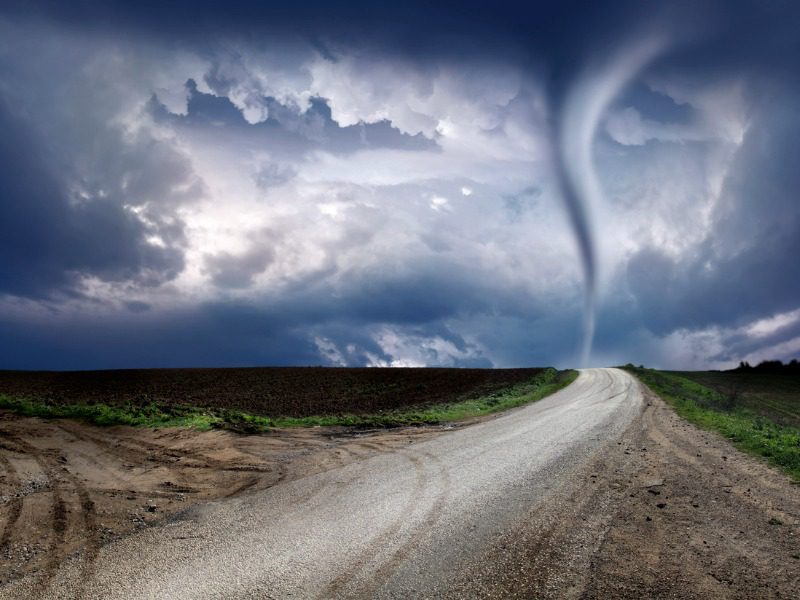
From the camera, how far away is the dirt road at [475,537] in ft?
17.6

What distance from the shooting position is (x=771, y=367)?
84938 millimetres

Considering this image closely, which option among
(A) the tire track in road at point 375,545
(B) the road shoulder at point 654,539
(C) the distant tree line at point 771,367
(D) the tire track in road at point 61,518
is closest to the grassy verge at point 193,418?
(D) the tire track in road at point 61,518

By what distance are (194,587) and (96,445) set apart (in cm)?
1196

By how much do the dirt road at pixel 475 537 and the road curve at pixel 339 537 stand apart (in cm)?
3

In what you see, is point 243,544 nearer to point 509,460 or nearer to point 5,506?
point 5,506

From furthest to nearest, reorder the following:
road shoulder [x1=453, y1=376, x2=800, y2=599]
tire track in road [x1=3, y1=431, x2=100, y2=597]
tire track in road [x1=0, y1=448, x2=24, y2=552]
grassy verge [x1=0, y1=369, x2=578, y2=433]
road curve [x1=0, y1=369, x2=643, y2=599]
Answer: grassy verge [x1=0, y1=369, x2=578, y2=433] → tire track in road [x1=0, y1=448, x2=24, y2=552] → tire track in road [x1=3, y1=431, x2=100, y2=597] → road curve [x1=0, y1=369, x2=643, y2=599] → road shoulder [x1=453, y1=376, x2=800, y2=599]

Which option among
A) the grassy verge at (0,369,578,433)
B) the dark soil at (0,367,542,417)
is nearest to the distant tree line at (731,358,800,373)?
the dark soil at (0,367,542,417)

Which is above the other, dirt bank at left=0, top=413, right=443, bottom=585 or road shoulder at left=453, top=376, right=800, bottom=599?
road shoulder at left=453, top=376, right=800, bottom=599

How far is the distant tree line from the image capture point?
268ft

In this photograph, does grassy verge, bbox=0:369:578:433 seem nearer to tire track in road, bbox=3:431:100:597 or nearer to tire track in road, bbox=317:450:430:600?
→ tire track in road, bbox=3:431:100:597

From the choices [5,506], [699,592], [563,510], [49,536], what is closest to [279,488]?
[49,536]

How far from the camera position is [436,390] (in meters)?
39.0

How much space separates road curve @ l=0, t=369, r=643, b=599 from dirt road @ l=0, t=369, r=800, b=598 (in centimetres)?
3

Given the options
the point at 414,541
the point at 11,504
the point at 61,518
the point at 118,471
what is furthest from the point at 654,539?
the point at 118,471
